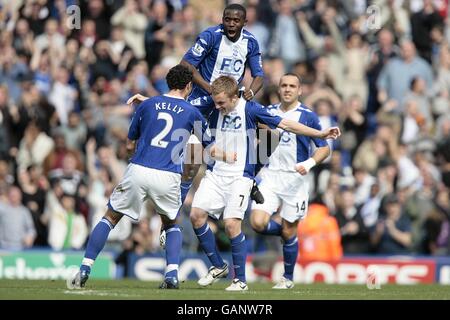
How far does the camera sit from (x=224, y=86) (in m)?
15.1

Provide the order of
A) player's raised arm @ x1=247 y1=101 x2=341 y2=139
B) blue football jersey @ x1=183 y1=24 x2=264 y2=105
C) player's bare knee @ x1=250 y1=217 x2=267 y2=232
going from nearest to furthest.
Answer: player's raised arm @ x1=247 y1=101 x2=341 y2=139 → blue football jersey @ x1=183 y1=24 x2=264 y2=105 → player's bare knee @ x1=250 y1=217 x2=267 y2=232

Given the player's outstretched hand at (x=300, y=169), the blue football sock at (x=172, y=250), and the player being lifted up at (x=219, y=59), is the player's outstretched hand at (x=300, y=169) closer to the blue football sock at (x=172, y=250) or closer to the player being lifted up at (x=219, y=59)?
the player being lifted up at (x=219, y=59)

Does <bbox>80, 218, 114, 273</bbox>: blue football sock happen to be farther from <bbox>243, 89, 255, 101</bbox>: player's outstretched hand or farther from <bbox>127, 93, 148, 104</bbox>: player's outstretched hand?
<bbox>243, 89, 255, 101</bbox>: player's outstretched hand

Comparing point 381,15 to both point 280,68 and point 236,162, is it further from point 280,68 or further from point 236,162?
point 236,162

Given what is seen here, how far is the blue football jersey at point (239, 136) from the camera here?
1554cm

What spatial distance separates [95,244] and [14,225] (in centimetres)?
780

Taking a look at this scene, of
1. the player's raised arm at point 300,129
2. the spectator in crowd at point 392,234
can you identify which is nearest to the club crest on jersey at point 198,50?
the player's raised arm at point 300,129

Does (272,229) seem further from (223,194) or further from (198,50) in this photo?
(198,50)

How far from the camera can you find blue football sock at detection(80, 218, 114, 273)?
1433 cm

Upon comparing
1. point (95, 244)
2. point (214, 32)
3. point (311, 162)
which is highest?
point (214, 32)

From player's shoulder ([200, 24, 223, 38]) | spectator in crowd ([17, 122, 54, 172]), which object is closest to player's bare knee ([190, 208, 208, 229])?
player's shoulder ([200, 24, 223, 38])

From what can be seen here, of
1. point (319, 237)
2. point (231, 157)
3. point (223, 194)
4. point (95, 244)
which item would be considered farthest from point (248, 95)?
point (319, 237)

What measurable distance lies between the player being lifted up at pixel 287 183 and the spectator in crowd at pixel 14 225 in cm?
635

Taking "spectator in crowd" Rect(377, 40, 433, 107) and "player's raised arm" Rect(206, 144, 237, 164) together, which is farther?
"spectator in crowd" Rect(377, 40, 433, 107)
